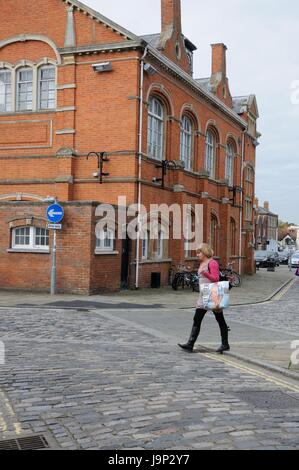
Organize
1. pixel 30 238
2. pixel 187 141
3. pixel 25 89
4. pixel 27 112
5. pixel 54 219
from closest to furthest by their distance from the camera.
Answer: pixel 54 219 < pixel 30 238 < pixel 27 112 < pixel 25 89 < pixel 187 141

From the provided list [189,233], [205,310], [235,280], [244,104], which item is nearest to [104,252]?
[189,233]

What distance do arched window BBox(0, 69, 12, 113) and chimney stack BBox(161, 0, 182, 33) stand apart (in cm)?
742

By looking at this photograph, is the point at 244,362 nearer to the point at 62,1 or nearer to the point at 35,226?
the point at 35,226

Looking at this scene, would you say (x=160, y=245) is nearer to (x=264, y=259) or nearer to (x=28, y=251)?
(x=28, y=251)

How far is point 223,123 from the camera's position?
33.0 metres

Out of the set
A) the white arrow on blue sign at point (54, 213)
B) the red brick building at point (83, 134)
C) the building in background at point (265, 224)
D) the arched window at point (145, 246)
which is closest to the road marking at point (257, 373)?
the white arrow on blue sign at point (54, 213)

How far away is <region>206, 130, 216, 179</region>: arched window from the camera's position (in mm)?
31422

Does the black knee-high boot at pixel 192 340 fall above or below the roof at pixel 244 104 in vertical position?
below

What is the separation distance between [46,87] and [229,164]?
15.6 metres

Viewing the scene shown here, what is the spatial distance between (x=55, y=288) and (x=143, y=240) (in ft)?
17.8

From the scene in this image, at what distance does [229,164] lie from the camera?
35844mm

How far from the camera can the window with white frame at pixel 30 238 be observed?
64.1ft

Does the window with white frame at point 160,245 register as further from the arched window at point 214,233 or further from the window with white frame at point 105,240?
the arched window at point 214,233

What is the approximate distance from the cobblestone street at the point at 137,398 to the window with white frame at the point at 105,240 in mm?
9180
